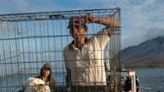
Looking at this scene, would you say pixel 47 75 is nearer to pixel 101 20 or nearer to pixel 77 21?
pixel 77 21

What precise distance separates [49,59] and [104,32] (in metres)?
1.08

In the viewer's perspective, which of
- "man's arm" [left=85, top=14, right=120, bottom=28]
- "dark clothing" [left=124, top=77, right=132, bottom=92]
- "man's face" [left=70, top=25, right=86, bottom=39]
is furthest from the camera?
"dark clothing" [left=124, top=77, right=132, bottom=92]

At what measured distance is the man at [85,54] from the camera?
35.4 ft

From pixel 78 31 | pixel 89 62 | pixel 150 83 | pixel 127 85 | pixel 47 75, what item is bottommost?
pixel 150 83

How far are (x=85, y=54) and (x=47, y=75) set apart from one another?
77 centimetres

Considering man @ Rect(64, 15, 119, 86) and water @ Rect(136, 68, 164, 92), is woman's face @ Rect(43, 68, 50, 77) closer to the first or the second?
man @ Rect(64, 15, 119, 86)

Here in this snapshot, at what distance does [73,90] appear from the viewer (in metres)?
11.0

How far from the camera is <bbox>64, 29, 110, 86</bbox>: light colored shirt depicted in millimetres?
10836

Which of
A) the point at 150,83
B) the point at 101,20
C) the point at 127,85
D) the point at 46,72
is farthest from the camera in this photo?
the point at 150,83

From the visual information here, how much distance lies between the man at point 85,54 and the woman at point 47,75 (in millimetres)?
343

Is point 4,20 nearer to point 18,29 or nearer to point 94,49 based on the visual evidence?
point 18,29

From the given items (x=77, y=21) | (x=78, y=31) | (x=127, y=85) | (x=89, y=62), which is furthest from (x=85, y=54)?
(x=127, y=85)

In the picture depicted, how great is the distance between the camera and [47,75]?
10883 millimetres

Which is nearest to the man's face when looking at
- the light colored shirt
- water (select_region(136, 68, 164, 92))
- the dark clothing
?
the light colored shirt
